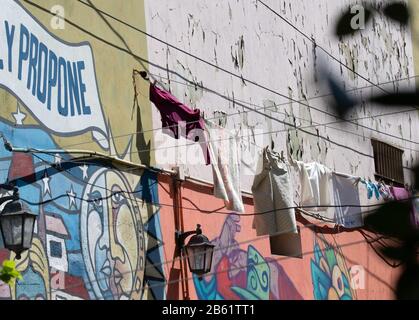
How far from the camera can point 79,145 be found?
32.7ft

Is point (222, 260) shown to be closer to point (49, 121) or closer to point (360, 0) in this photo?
point (49, 121)

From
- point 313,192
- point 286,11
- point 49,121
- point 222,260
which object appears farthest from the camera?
point 286,11

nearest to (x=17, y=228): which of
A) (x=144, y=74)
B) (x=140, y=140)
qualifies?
(x=140, y=140)

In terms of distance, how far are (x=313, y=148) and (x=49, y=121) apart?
23.3 ft

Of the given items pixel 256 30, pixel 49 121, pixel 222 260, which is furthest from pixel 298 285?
pixel 49 121

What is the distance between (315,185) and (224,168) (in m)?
2.70

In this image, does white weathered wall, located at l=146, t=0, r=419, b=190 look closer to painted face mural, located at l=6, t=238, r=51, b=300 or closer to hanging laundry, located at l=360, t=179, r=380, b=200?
hanging laundry, located at l=360, t=179, r=380, b=200

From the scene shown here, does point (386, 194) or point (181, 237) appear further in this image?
point (181, 237)

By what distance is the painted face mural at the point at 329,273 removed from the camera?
50.1ft

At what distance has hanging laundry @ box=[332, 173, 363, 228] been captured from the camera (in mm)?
15198

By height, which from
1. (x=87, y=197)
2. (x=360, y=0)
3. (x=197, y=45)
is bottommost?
(x=360, y=0)

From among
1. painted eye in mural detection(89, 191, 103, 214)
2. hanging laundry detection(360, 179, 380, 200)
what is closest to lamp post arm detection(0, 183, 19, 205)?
painted eye in mural detection(89, 191, 103, 214)

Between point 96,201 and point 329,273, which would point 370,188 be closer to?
point 329,273
